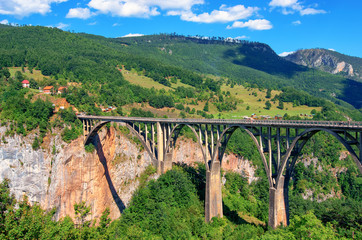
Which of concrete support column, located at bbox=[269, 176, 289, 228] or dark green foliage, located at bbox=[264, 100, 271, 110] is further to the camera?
dark green foliage, located at bbox=[264, 100, 271, 110]

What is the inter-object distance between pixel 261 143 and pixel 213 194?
42.9ft

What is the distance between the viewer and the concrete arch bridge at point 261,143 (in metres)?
27.3

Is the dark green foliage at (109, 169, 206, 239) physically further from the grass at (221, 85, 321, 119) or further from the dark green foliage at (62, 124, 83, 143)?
the grass at (221, 85, 321, 119)

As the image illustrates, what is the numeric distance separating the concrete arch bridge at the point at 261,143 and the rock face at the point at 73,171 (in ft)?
16.3

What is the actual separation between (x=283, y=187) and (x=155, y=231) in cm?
1814

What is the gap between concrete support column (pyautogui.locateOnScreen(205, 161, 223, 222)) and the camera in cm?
4264

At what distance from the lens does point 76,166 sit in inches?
2410

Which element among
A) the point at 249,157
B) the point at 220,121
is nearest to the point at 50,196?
the point at 220,121

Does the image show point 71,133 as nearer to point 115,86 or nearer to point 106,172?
point 106,172

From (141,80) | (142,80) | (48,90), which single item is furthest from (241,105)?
(48,90)

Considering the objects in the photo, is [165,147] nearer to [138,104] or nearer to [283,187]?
[283,187]

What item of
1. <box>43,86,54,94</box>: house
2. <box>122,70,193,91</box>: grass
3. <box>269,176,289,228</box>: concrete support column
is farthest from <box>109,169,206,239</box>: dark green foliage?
<box>122,70,193,91</box>: grass

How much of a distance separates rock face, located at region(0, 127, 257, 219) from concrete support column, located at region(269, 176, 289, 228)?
122 feet

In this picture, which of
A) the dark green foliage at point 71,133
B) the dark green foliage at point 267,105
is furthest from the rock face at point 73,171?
the dark green foliage at point 267,105
